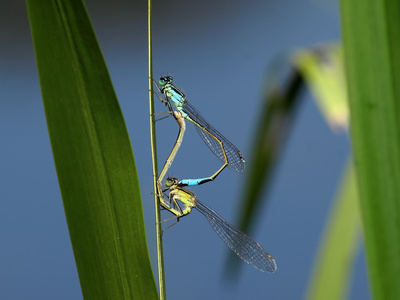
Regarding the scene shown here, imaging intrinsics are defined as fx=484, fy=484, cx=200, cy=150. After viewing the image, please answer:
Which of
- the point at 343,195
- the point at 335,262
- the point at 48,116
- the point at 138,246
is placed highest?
the point at 48,116

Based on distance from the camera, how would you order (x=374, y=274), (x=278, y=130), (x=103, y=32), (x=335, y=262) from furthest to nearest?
(x=103, y=32) → (x=278, y=130) → (x=335, y=262) → (x=374, y=274)

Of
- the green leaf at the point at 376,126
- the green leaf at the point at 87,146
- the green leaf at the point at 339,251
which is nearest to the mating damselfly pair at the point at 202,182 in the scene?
the green leaf at the point at 339,251

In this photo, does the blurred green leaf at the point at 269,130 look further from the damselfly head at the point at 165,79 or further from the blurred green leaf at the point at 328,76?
the damselfly head at the point at 165,79

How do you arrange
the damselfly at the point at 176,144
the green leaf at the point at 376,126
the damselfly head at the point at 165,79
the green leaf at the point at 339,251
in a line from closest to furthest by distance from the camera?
the green leaf at the point at 376,126 → the damselfly at the point at 176,144 → the damselfly head at the point at 165,79 → the green leaf at the point at 339,251

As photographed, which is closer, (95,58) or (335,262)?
(95,58)

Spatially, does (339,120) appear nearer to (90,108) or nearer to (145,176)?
(90,108)

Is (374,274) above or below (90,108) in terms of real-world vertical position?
below

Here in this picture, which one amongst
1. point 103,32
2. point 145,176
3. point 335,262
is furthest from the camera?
point 103,32

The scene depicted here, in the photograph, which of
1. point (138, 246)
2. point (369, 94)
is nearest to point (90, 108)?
point (138, 246)
